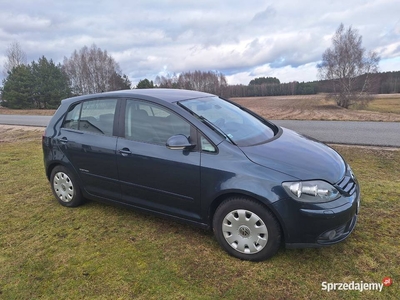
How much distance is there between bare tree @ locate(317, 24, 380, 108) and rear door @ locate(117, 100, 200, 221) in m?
38.0

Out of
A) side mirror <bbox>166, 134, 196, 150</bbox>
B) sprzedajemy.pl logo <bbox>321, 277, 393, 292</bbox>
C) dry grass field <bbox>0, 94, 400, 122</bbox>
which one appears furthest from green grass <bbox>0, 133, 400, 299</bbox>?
dry grass field <bbox>0, 94, 400, 122</bbox>

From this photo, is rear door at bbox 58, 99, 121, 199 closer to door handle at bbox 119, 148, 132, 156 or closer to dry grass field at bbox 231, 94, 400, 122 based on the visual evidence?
door handle at bbox 119, 148, 132, 156

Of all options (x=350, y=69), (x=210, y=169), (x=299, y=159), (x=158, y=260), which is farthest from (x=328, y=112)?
(x=158, y=260)

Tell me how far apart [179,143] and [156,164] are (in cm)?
43

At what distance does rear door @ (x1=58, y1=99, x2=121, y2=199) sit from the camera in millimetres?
3643

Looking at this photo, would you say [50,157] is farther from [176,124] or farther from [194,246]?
[194,246]

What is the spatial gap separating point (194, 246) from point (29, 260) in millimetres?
1713

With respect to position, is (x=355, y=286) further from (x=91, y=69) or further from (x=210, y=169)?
(x=91, y=69)

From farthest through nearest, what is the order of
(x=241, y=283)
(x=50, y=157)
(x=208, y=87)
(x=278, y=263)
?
1. (x=208, y=87)
2. (x=50, y=157)
3. (x=278, y=263)
4. (x=241, y=283)

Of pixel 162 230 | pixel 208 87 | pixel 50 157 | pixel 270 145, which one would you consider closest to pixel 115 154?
pixel 162 230

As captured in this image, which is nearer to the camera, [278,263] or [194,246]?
[278,263]

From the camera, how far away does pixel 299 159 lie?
284 cm

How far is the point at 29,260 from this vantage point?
304 centimetres

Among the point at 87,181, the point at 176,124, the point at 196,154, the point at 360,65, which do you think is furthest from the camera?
the point at 360,65
